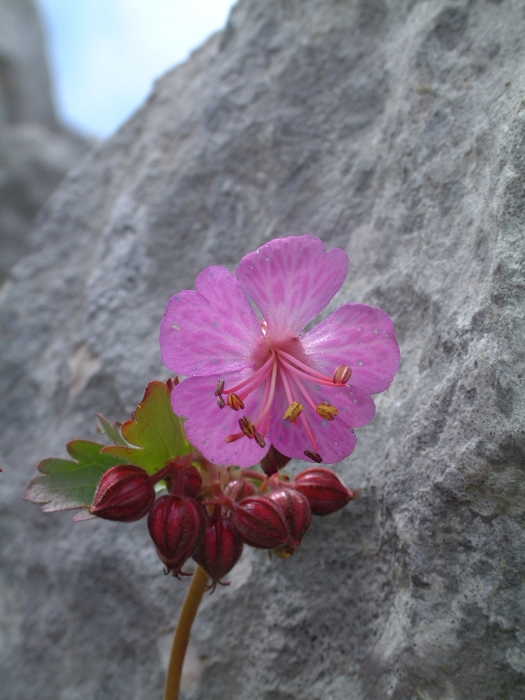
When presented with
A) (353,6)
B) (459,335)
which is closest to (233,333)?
(459,335)

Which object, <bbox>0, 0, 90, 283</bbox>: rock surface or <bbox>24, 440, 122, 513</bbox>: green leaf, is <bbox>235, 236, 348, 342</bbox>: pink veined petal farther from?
<bbox>0, 0, 90, 283</bbox>: rock surface

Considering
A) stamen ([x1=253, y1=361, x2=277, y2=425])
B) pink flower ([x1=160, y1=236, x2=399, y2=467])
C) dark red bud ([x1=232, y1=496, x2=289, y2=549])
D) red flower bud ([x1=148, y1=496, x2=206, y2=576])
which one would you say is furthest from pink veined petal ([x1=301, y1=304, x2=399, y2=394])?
red flower bud ([x1=148, y1=496, x2=206, y2=576])

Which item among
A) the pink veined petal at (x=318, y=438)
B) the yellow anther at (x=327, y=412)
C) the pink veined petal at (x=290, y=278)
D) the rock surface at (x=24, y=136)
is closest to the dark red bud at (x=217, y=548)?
the pink veined petal at (x=318, y=438)

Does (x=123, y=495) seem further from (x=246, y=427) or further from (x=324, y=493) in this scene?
(x=324, y=493)

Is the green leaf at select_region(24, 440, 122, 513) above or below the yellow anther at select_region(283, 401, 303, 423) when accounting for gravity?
above

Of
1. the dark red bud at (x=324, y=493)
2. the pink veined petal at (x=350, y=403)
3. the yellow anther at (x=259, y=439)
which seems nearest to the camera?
the yellow anther at (x=259, y=439)

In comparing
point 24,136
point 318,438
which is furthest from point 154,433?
point 24,136

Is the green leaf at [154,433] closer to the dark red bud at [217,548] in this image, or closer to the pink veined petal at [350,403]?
the dark red bud at [217,548]
